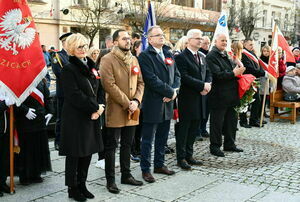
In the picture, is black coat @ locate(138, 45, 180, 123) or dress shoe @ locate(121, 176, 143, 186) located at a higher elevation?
black coat @ locate(138, 45, 180, 123)

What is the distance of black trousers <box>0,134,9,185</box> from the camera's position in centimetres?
508

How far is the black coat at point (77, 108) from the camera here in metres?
4.53

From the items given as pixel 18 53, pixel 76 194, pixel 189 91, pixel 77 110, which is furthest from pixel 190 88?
pixel 18 53

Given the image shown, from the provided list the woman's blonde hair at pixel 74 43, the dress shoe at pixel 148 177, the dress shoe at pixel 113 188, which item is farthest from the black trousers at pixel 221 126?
the woman's blonde hair at pixel 74 43

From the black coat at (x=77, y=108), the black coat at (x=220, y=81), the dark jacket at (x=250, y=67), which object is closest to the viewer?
the black coat at (x=77, y=108)

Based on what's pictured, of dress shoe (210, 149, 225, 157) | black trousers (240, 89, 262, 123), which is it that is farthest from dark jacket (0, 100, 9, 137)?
black trousers (240, 89, 262, 123)

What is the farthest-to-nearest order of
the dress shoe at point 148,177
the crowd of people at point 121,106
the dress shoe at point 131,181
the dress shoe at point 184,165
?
the dress shoe at point 184,165 < the dress shoe at point 148,177 < the dress shoe at point 131,181 < the crowd of people at point 121,106

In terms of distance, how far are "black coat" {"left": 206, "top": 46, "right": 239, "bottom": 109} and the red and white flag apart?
312 cm

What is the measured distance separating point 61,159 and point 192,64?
264cm

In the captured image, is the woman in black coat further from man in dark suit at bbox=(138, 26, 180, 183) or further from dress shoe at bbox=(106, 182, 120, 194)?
man in dark suit at bbox=(138, 26, 180, 183)

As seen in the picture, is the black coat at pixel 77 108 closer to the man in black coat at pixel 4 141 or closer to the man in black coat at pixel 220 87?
the man in black coat at pixel 4 141

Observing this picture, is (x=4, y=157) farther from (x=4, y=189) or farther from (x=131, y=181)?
(x=131, y=181)

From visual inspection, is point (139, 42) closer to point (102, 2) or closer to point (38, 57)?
point (38, 57)

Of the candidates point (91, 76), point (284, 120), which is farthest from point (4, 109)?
point (284, 120)
